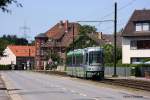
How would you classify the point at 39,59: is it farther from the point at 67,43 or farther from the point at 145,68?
the point at 145,68

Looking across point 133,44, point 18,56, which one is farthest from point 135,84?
point 18,56

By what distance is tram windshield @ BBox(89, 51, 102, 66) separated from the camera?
2388 inches

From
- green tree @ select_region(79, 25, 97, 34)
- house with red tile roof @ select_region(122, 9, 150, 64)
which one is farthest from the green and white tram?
green tree @ select_region(79, 25, 97, 34)

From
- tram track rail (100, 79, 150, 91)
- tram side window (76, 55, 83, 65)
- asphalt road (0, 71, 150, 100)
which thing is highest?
tram side window (76, 55, 83, 65)

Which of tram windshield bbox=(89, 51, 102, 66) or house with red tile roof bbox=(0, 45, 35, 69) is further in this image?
house with red tile roof bbox=(0, 45, 35, 69)

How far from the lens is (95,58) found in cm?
6094

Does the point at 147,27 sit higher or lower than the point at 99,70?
higher

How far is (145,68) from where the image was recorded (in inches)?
2928

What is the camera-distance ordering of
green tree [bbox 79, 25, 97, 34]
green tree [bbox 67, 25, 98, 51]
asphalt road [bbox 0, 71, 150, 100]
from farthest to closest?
green tree [bbox 79, 25, 97, 34]
green tree [bbox 67, 25, 98, 51]
asphalt road [bbox 0, 71, 150, 100]

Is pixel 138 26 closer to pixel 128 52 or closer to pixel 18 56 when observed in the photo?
pixel 128 52

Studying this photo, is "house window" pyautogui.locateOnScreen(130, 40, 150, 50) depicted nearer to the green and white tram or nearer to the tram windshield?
the green and white tram

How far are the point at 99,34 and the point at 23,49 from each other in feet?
124

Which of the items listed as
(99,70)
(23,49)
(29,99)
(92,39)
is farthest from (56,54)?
(29,99)

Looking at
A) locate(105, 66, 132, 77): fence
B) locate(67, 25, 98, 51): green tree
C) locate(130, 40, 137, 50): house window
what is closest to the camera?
locate(105, 66, 132, 77): fence
